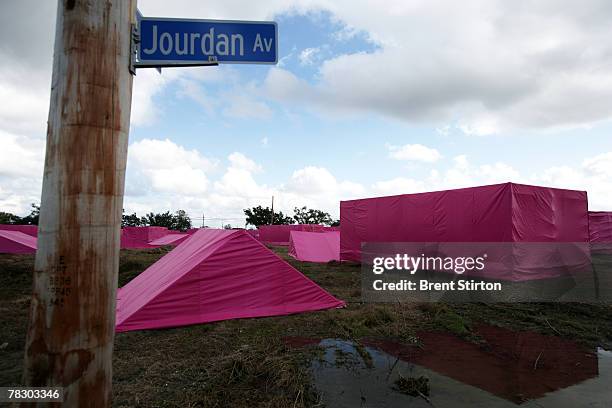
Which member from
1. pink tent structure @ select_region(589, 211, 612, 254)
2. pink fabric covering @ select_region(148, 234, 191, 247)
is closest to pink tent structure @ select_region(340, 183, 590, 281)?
pink tent structure @ select_region(589, 211, 612, 254)

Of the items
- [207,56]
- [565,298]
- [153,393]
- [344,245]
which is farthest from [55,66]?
[344,245]

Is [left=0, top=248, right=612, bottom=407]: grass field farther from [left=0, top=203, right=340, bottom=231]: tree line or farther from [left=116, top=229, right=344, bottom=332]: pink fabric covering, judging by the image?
[left=0, top=203, right=340, bottom=231]: tree line

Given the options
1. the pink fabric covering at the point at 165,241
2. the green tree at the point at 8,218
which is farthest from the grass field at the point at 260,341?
the green tree at the point at 8,218

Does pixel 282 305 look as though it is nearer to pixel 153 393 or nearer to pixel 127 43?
pixel 153 393

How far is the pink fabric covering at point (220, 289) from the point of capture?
530cm

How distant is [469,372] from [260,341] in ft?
8.28

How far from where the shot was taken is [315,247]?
19047 mm

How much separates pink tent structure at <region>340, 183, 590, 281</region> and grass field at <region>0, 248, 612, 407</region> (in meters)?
2.09

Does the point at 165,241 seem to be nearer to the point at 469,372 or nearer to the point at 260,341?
the point at 260,341

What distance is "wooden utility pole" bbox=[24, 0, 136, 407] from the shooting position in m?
1.68

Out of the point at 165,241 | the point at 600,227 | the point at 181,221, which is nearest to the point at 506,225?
the point at 600,227

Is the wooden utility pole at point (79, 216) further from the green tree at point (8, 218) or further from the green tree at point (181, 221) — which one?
the green tree at point (181, 221)

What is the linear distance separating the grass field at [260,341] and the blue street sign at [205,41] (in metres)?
2.70

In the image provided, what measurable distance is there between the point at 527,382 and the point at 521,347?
132 cm
